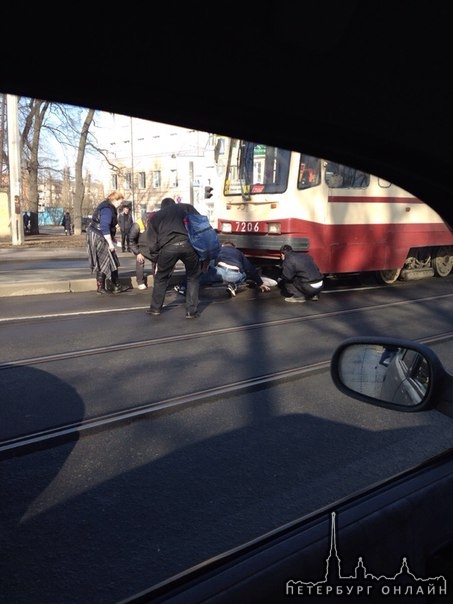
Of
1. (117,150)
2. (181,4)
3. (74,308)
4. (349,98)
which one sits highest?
(117,150)

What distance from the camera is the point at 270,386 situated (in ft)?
16.7

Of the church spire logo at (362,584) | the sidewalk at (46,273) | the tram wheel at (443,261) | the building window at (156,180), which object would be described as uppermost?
the building window at (156,180)

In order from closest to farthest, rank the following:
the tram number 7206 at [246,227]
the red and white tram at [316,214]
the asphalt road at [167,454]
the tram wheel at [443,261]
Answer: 1. the asphalt road at [167,454]
2. the red and white tram at [316,214]
3. the tram number 7206 at [246,227]
4. the tram wheel at [443,261]

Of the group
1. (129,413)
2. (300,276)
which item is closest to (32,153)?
(300,276)

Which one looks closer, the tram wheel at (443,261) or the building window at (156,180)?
the tram wheel at (443,261)

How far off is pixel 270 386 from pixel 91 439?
177 cm

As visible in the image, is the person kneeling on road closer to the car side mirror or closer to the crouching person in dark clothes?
the crouching person in dark clothes

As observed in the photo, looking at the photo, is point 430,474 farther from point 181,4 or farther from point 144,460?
point 144,460

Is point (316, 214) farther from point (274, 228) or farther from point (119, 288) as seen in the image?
point (119, 288)

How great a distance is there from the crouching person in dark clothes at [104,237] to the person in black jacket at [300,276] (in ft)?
9.67

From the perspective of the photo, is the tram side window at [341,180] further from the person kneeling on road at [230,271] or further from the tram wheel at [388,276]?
the tram wheel at [388,276]

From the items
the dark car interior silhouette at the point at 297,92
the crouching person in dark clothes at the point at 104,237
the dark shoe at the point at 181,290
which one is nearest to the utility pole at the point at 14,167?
the crouching person in dark clothes at the point at 104,237

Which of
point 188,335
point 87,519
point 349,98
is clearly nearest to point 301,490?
point 87,519

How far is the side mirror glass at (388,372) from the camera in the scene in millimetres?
1672
